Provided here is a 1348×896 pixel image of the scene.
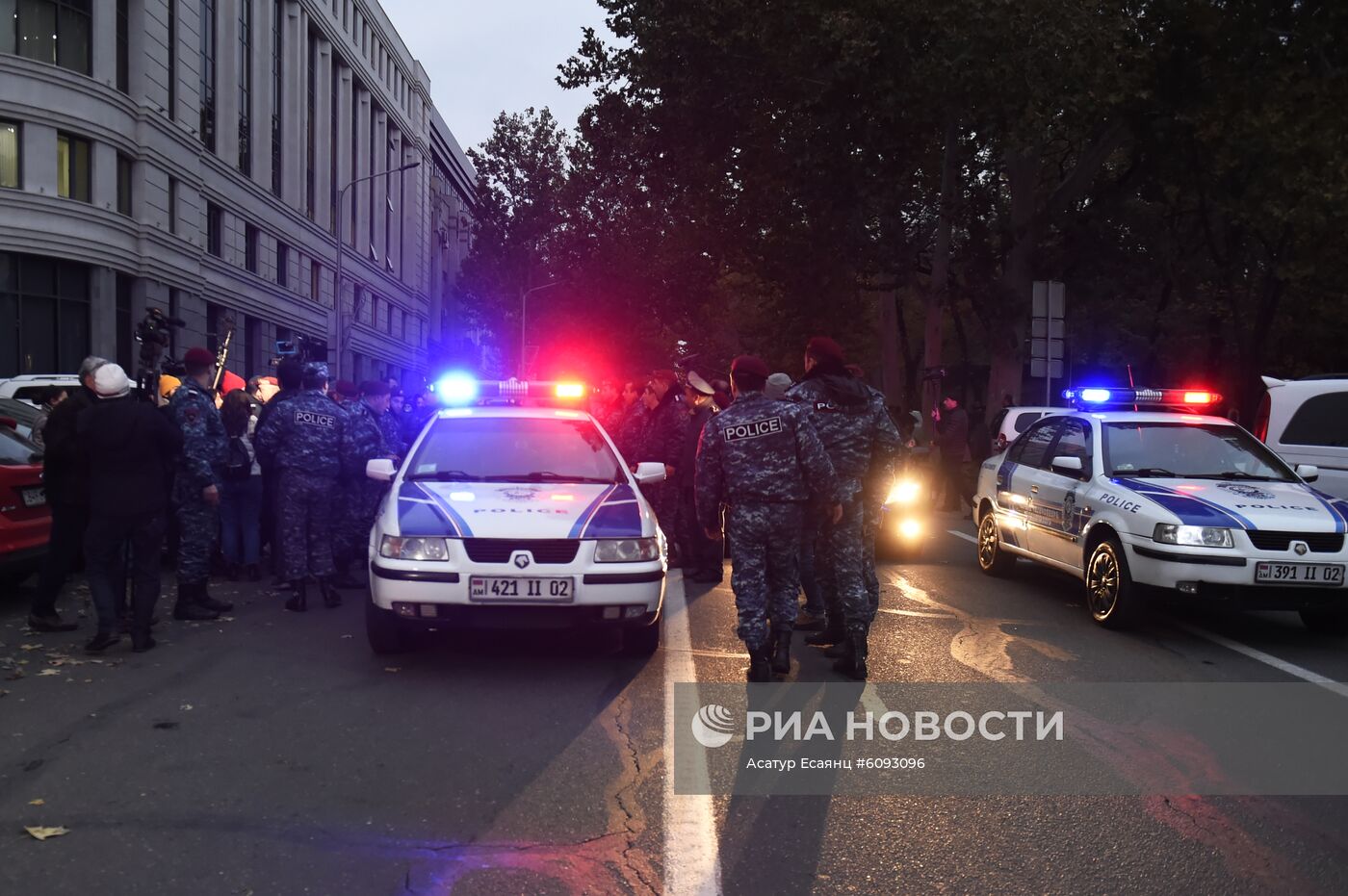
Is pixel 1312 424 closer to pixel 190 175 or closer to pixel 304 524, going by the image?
pixel 304 524

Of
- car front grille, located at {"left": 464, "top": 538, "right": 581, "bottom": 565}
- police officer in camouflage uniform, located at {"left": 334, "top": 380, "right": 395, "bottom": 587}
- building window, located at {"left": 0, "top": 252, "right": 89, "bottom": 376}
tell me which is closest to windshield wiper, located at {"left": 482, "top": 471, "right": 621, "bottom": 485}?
car front grille, located at {"left": 464, "top": 538, "right": 581, "bottom": 565}

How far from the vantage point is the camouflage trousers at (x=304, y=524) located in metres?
8.73

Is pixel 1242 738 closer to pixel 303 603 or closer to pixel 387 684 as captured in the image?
pixel 387 684

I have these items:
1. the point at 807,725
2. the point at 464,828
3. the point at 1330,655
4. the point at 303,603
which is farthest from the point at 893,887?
the point at 303,603

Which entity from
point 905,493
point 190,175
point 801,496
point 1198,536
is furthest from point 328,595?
point 190,175

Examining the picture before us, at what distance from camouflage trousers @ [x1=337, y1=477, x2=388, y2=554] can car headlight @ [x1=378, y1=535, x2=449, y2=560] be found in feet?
10.2

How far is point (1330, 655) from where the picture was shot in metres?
7.71

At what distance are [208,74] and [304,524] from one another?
29.8m

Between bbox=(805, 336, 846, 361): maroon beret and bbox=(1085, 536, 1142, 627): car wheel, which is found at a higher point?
bbox=(805, 336, 846, 361): maroon beret

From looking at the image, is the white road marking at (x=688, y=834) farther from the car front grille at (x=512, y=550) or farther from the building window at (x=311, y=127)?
the building window at (x=311, y=127)

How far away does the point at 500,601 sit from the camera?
254 inches

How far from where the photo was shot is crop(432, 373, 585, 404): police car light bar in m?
12.5

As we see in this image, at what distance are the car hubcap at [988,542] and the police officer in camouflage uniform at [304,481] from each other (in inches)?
239

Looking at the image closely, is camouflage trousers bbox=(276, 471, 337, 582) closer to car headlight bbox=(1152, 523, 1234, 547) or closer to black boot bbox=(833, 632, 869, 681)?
black boot bbox=(833, 632, 869, 681)
